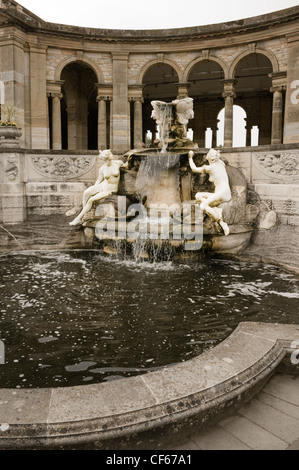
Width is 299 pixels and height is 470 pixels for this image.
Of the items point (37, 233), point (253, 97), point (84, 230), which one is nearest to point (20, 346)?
point (84, 230)

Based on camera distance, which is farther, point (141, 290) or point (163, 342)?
point (141, 290)

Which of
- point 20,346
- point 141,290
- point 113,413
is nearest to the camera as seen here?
point 113,413

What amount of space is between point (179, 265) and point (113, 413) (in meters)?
5.81

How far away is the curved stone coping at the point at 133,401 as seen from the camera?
8.83ft

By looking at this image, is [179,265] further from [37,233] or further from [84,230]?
[37,233]

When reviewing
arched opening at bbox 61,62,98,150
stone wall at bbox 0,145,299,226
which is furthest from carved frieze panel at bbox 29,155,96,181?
arched opening at bbox 61,62,98,150

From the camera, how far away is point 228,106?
18453mm

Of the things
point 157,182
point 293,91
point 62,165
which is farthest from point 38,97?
point 293,91

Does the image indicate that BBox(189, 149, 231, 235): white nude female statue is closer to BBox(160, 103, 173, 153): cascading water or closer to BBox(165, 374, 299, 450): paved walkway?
BBox(160, 103, 173, 153): cascading water

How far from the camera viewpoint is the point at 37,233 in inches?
443

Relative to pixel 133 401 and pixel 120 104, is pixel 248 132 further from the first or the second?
pixel 133 401
